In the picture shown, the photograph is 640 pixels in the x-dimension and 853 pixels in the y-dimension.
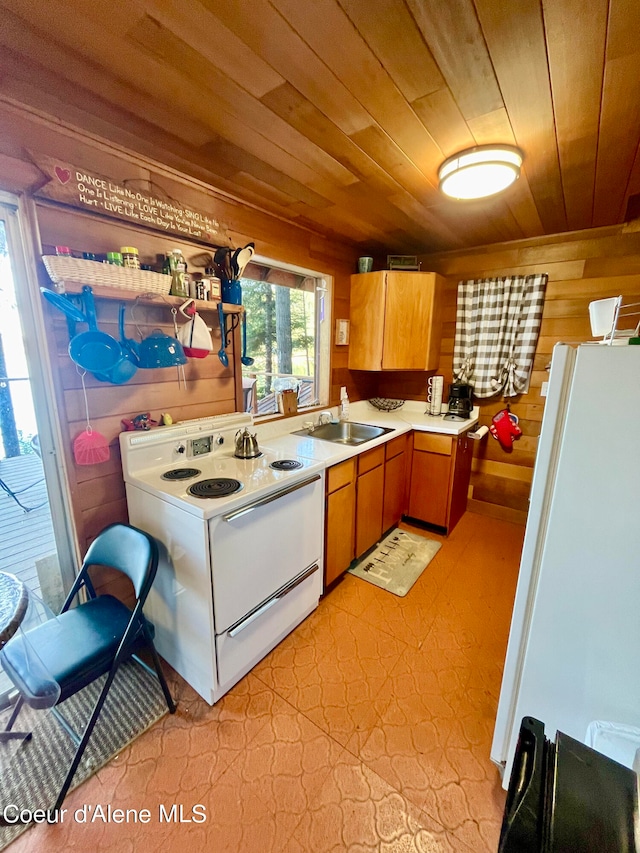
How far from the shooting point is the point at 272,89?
112 centimetres

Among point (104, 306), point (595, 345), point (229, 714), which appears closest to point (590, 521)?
point (595, 345)

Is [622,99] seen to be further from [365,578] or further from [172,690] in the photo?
[172,690]

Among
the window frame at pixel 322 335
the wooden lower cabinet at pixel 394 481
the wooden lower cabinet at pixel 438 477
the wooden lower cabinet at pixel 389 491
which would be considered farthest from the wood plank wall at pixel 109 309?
the wooden lower cabinet at pixel 438 477

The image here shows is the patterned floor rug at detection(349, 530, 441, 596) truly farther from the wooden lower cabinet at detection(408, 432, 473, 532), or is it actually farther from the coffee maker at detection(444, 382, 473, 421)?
the coffee maker at detection(444, 382, 473, 421)

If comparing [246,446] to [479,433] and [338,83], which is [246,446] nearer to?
[338,83]

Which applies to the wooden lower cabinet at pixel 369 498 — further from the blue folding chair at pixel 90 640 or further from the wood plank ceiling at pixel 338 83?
the wood plank ceiling at pixel 338 83

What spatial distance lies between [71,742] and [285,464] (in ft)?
4.34

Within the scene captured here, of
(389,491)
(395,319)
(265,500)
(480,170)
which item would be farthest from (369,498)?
(480,170)

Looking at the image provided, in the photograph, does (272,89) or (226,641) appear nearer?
(272,89)

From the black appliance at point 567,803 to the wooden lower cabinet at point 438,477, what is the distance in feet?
6.87

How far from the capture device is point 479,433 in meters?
2.77

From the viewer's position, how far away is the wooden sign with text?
1.24 metres

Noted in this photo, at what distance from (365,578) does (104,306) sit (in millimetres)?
2079

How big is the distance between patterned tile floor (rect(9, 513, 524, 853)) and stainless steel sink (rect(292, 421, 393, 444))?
119cm
